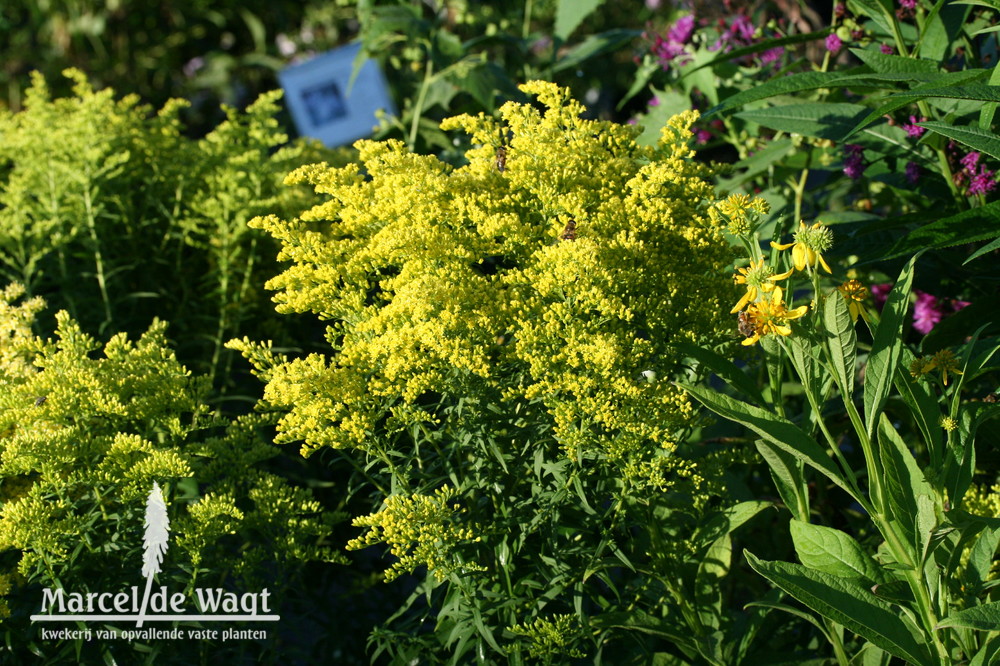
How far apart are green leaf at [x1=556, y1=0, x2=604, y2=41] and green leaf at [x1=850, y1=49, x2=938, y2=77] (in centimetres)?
104

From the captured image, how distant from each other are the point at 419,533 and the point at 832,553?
65cm

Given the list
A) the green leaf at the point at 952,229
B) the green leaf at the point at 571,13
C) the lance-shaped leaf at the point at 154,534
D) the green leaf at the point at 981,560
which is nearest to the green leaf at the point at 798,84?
the green leaf at the point at 952,229

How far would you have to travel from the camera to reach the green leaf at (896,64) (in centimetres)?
196

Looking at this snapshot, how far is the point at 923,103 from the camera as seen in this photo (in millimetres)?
2012

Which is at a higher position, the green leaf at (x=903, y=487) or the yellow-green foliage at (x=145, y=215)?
the yellow-green foliage at (x=145, y=215)

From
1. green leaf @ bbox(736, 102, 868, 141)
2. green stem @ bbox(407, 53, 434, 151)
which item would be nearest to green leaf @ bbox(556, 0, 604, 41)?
green stem @ bbox(407, 53, 434, 151)

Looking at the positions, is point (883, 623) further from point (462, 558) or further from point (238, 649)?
point (238, 649)

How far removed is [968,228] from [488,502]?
95 centimetres

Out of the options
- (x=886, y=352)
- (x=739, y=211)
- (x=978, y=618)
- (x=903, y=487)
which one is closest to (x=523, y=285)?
(x=739, y=211)

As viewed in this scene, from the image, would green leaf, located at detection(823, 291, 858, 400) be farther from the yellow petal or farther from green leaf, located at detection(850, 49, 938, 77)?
green leaf, located at detection(850, 49, 938, 77)

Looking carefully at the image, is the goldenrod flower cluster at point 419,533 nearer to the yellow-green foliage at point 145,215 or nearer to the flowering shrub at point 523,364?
the flowering shrub at point 523,364

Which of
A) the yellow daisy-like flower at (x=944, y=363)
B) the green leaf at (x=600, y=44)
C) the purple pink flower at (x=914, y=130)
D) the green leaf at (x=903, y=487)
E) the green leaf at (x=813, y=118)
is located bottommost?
the green leaf at (x=903, y=487)

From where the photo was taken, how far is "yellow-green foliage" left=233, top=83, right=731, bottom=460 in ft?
5.06

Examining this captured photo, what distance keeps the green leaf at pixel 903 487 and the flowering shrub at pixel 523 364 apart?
23 cm
